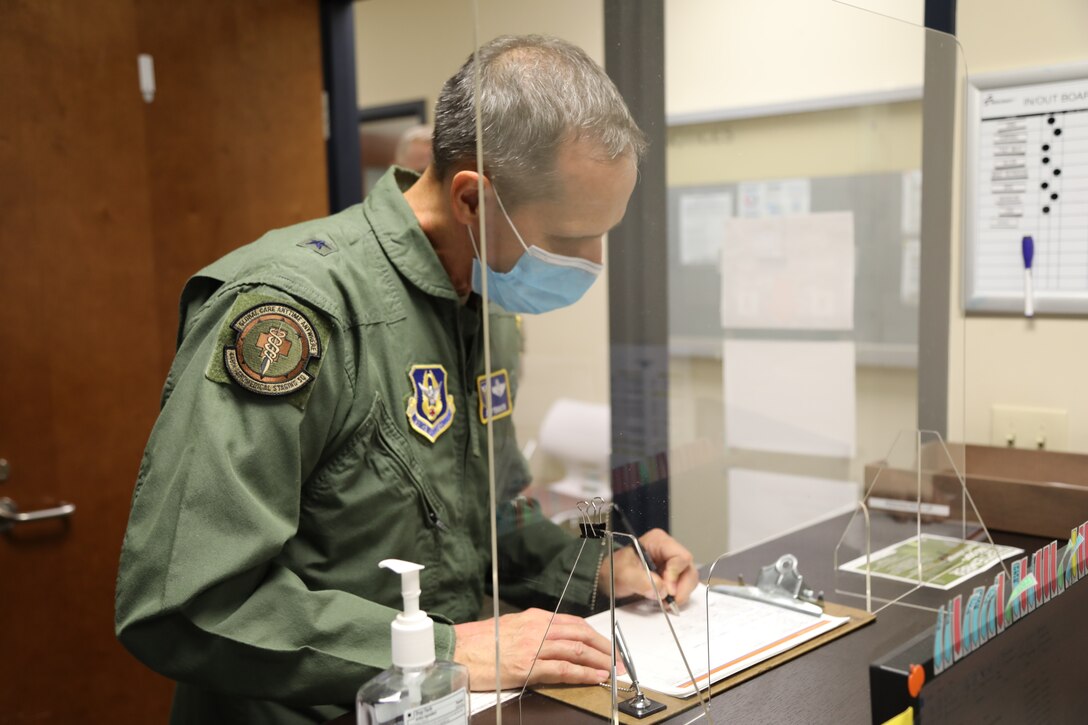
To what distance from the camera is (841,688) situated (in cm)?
95

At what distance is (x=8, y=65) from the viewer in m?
1.95

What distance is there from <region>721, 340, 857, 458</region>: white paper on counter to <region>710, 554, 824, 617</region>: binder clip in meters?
0.40

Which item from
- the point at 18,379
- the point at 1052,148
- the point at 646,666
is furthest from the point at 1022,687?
the point at 18,379

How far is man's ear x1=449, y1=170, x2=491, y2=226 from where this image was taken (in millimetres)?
973

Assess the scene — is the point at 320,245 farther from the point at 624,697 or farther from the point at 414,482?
the point at 624,697

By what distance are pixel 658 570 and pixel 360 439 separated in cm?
34

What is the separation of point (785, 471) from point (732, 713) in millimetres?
756

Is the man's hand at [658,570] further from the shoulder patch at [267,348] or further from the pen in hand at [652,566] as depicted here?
the shoulder patch at [267,348]

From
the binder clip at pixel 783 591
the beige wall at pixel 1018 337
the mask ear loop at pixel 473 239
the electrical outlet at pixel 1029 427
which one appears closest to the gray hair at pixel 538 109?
the mask ear loop at pixel 473 239

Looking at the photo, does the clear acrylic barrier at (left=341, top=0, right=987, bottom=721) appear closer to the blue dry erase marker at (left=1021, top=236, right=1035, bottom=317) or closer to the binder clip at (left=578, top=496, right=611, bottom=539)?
the blue dry erase marker at (left=1021, top=236, right=1035, bottom=317)

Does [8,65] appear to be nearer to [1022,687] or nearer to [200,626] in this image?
[200,626]

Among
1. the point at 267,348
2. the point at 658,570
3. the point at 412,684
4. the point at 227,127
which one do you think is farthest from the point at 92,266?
the point at 412,684

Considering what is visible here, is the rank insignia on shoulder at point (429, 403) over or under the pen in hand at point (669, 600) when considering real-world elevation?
over

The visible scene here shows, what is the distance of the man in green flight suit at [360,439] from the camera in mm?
903
